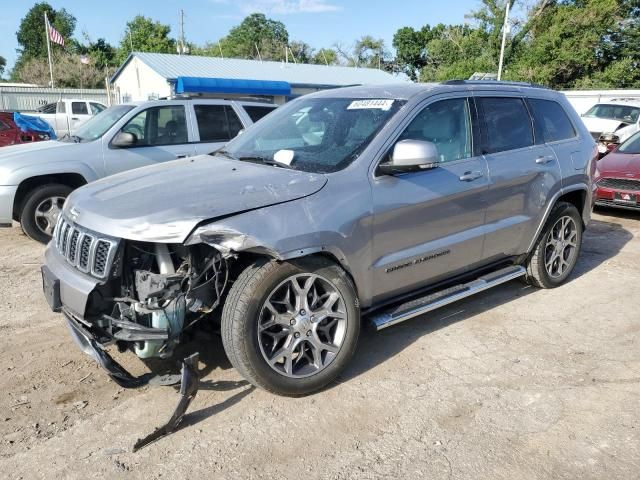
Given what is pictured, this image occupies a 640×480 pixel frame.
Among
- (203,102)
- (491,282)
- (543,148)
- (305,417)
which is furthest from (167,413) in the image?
(203,102)

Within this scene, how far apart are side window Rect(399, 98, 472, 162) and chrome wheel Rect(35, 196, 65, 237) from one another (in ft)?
15.7

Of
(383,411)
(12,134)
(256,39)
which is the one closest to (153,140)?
(383,411)

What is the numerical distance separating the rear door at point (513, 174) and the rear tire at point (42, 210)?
196 inches

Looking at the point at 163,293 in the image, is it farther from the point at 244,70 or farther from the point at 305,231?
the point at 244,70

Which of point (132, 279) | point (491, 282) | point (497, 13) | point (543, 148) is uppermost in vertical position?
point (497, 13)

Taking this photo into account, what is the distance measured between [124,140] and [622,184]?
23.6ft

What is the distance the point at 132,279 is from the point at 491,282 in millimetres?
2736

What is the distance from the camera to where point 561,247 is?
5.16m

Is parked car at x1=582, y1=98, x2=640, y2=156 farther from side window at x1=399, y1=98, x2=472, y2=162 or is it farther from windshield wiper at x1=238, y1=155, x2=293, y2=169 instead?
windshield wiper at x1=238, y1=155, x2=293, y2=169

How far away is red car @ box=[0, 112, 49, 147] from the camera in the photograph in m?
13.2

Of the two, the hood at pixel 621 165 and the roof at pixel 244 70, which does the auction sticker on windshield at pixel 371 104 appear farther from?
the roof at pixel 244 70

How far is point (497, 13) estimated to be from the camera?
4028cm

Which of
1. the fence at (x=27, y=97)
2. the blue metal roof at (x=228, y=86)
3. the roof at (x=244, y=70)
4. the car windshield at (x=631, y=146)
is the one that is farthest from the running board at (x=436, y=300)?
the fence at (x=27, y=97)

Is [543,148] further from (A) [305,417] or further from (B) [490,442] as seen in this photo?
(A) [305,417]
